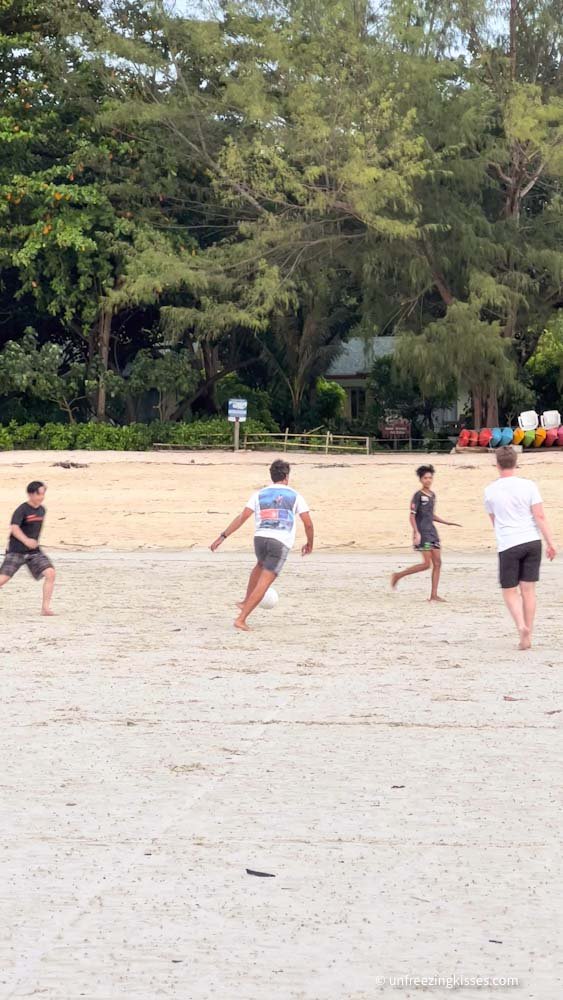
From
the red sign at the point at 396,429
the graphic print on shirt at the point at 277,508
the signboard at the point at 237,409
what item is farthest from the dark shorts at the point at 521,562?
the red sign at the point at 396,429

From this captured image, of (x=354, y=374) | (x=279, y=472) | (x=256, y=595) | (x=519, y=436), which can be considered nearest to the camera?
(x=279, y=472)

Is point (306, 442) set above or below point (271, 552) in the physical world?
above

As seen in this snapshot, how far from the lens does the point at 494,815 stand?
6.86 m

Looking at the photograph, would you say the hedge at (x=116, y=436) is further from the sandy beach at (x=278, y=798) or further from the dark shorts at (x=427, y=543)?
the dark shorts at (x=427, y=543)

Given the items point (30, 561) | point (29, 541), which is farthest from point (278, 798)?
point (30, 561)

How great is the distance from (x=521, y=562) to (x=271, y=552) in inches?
88.9

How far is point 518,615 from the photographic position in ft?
41.1

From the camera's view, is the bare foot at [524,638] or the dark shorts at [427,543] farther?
the dark shorts at [427,543]

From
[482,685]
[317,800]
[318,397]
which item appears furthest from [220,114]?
[317,800]

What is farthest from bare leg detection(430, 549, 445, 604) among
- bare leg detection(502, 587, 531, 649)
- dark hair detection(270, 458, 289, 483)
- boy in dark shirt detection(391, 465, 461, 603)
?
bare leg detection(502, 587, 531, 649)

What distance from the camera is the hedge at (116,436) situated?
1587 inches

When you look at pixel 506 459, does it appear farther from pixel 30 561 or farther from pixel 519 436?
pixel 519 436

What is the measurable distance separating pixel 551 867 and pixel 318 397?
41.1m

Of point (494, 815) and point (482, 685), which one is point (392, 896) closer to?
point (494, 815)
